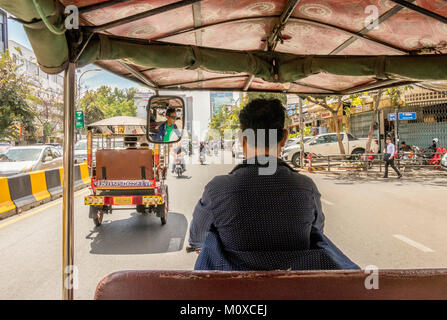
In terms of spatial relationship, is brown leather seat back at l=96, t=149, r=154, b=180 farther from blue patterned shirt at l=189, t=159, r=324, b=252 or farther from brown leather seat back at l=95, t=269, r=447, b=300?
brown leather seat back at l=95, t=269, r=447, b=300

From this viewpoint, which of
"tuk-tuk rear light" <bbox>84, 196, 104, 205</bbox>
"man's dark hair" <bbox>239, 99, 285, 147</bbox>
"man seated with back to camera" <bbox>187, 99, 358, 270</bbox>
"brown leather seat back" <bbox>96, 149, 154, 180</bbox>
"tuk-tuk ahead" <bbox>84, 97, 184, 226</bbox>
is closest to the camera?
"man seated with back to camera" <bbox>187, 99, 358, 270</bbox>

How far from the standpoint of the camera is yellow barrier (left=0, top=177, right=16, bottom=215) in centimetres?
770

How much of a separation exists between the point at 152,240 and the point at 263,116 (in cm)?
445

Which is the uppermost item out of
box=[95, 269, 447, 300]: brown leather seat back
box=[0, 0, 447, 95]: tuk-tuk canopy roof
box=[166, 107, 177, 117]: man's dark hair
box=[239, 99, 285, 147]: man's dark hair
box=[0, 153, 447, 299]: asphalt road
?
box=[0, 0, 447, 95]: tuk-tuk canopy roof

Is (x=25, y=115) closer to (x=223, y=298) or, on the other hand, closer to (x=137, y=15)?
(x=137, y=15)

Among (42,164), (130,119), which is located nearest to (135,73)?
(130,119)

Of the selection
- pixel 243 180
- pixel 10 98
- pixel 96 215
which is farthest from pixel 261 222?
pixel 10 98

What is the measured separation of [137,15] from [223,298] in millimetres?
2164

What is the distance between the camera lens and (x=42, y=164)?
42.8ft

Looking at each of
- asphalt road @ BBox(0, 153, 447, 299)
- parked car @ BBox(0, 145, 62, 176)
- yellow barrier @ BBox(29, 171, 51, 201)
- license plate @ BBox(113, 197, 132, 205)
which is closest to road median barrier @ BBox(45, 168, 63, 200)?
yellow barrier @ BBox(29, 171, 51, 201)

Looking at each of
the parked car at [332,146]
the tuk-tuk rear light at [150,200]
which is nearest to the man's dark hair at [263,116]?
the tuk-tuk rear light at [150,200]

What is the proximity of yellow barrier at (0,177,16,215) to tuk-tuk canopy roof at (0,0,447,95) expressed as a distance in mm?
5420

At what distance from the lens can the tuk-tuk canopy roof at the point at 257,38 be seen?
98.0 inches

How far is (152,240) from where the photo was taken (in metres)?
5.96
